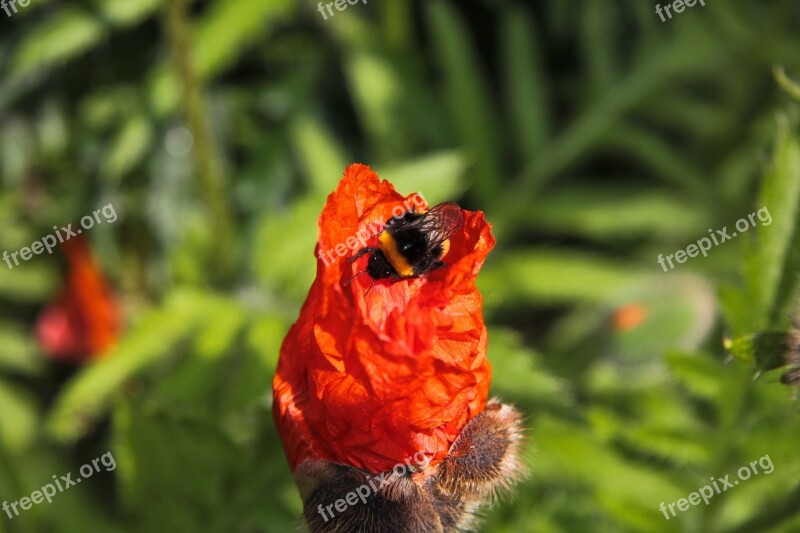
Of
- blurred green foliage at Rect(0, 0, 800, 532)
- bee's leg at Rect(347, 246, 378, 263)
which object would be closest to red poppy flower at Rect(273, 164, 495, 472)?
bee's leg at Rect(347, 246, 378, 263)

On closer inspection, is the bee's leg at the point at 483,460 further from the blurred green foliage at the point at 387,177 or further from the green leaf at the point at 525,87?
the green leaf at the point at 525,87

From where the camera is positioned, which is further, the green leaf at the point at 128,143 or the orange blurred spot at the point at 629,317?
the orange blurred spot at the point at 629,317

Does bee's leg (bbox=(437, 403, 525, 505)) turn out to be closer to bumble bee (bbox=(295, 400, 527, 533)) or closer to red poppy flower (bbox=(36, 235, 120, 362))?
bumble bee (bbox=(295, 400, 527, 533))

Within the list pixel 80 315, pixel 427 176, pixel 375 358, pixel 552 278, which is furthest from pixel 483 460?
pixel 80 315

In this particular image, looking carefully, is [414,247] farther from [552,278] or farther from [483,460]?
[552,278]

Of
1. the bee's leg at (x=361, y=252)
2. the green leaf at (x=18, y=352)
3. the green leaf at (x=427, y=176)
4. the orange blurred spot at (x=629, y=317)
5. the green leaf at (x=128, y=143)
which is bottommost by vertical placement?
the orange blurred spot at (x=629, y=317)

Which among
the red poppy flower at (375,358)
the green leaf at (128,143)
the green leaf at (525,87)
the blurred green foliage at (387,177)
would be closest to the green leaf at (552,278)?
the blurred green foliage at (387,177)

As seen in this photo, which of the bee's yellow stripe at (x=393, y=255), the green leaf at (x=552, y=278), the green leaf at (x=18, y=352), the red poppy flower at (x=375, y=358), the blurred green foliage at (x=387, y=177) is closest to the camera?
the red poppy flower at (x=375, y=358)

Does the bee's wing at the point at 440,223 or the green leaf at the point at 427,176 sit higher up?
the bee's wing at the point at 440,223
